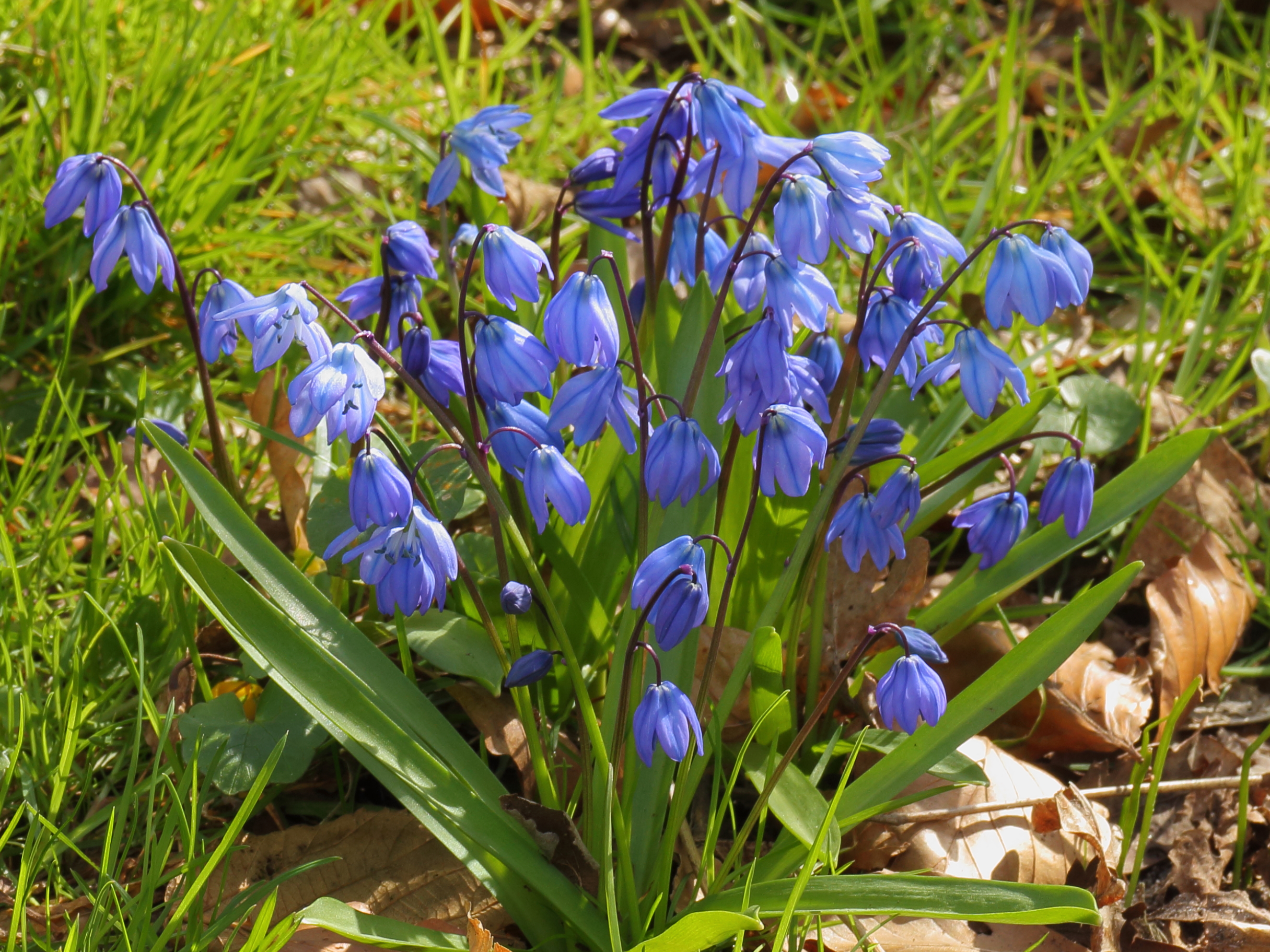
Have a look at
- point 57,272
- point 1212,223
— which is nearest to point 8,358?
point 57,272

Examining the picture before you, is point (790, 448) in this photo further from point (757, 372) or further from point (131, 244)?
point (131, 244)

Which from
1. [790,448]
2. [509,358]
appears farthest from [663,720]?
[509,358]

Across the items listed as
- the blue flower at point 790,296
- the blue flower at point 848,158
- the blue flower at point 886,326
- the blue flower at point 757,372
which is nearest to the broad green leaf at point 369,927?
the blue flower at point 757,372

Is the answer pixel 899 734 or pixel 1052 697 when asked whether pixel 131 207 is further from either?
pixel 1052 697

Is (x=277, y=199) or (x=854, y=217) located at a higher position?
(x=854, y=217)

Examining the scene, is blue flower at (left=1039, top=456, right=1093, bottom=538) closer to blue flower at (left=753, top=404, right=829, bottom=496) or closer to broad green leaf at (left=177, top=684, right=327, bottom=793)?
blue flower at (left=753, top=404, right=829, bottom=496)

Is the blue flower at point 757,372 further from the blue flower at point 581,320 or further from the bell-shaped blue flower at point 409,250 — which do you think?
the bell-shaped blue flower at point 409,250

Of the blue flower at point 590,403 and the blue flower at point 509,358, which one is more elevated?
the blue flower at point 509,358
